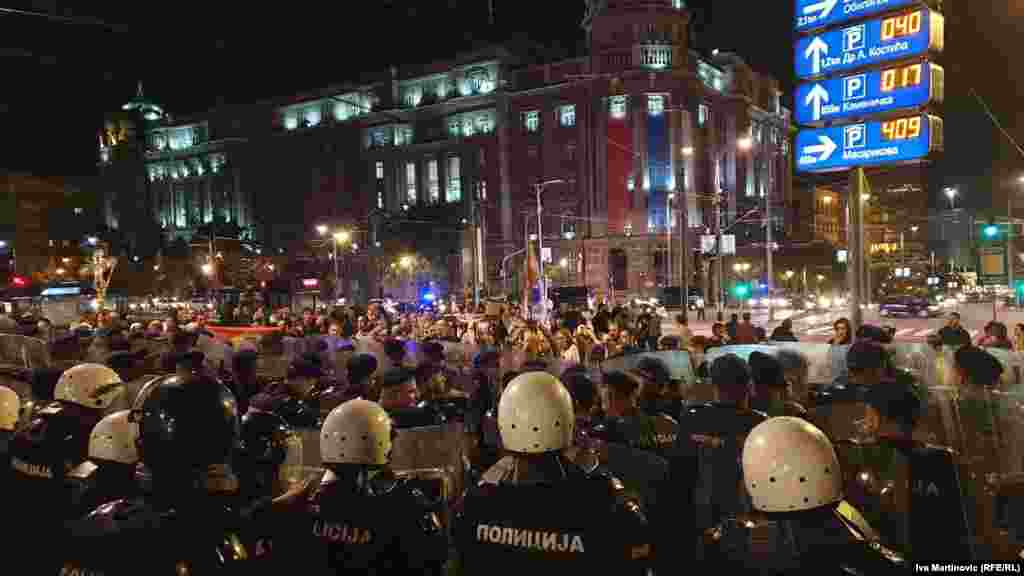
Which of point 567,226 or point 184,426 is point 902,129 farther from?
point 567,226

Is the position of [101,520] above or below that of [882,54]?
below

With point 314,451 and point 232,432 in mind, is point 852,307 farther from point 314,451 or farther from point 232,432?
point 232,432

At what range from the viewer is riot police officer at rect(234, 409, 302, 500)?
11.8 feet

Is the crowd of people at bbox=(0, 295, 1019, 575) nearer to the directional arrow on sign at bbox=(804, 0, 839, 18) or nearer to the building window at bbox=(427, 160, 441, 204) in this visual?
the directional arrow on sign at bbox=(804, 0, 839, 18)

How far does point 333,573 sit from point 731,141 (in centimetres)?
7704

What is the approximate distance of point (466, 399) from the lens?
7348 millimetres

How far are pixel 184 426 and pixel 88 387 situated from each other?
2.27 metres

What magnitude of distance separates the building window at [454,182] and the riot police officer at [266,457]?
246 ft

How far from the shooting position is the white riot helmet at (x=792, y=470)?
2678mm

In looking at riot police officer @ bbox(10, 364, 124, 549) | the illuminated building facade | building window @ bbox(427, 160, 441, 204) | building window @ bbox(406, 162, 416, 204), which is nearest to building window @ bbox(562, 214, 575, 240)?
the illuminated building facade

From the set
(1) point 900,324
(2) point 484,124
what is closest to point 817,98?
(1) point 900,324

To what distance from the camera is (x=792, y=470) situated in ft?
8.82

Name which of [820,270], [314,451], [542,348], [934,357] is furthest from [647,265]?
[314,451]

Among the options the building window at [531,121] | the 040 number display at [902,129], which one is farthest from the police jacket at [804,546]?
the building window at [531,121]
